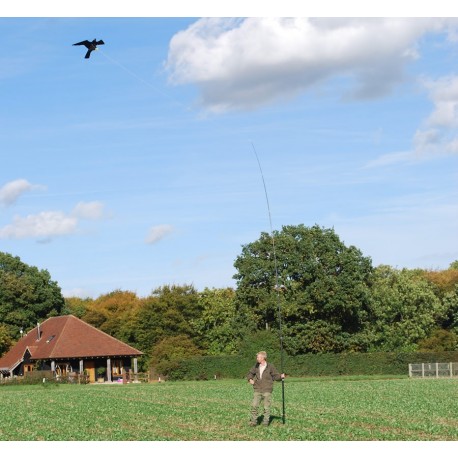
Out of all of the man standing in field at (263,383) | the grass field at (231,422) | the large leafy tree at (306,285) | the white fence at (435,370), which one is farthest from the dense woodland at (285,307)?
the man standing in field at (263,383)

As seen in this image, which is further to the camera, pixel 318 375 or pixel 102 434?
pixel 318 375

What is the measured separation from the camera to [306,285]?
83.1 m

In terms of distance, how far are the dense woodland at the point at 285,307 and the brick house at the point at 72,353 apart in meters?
3.33

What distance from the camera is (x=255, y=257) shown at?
8544 centimetres

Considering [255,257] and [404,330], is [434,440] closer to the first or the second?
[255,257]

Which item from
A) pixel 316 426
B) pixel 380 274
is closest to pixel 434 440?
pixel 316 426

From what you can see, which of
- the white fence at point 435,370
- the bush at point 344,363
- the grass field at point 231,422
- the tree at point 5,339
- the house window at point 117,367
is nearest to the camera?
the grass field at point 231,422

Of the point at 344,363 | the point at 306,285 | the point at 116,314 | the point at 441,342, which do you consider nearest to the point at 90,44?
the point at 344,363

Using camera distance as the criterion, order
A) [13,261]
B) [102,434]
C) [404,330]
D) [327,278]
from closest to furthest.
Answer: [102,434] → [327,278] → [404,330] → [13,261]

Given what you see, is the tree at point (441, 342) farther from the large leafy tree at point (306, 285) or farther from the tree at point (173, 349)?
the tree at point (173, 349)

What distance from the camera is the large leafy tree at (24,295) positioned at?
9694 centimetres

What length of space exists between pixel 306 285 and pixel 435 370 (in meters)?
15.3
